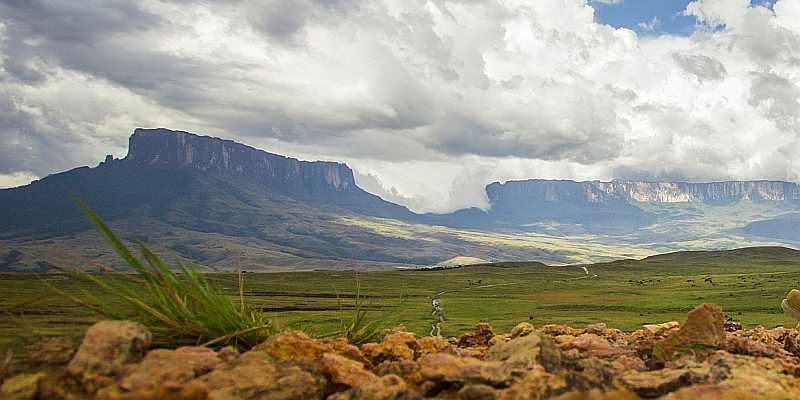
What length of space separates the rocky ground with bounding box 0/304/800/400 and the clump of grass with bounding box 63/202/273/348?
0.48 meters

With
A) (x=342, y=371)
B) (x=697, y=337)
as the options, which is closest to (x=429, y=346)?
(x=342, y=371)

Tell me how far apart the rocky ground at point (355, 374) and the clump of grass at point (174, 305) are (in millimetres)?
481

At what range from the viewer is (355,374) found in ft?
23.8

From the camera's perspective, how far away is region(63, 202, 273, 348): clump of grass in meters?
7.36

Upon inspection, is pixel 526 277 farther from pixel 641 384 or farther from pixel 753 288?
pixel 641 384

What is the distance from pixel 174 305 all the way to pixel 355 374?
7.39ft

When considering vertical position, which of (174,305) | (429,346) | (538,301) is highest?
(174,305)

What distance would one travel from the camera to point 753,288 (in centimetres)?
10938

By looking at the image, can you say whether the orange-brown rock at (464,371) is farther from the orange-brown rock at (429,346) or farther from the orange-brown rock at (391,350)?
the orange-brown rock at (429,346)

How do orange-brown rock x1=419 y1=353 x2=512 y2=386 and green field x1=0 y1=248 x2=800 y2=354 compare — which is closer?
orange-brown rock x1=419 y1=353 x2=512 y2=386

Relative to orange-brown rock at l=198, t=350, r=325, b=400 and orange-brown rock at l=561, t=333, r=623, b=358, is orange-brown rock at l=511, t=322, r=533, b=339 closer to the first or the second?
orange-brown rock at l=561, t=333, r=623, b=358

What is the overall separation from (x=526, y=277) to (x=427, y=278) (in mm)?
28173

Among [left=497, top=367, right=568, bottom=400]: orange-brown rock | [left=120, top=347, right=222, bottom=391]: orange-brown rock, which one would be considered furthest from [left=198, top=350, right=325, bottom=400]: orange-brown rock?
[left=497, top=367, right=568, bottom=400]: orange-brown rock

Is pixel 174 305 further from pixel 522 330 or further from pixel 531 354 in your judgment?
pixel 522 330
